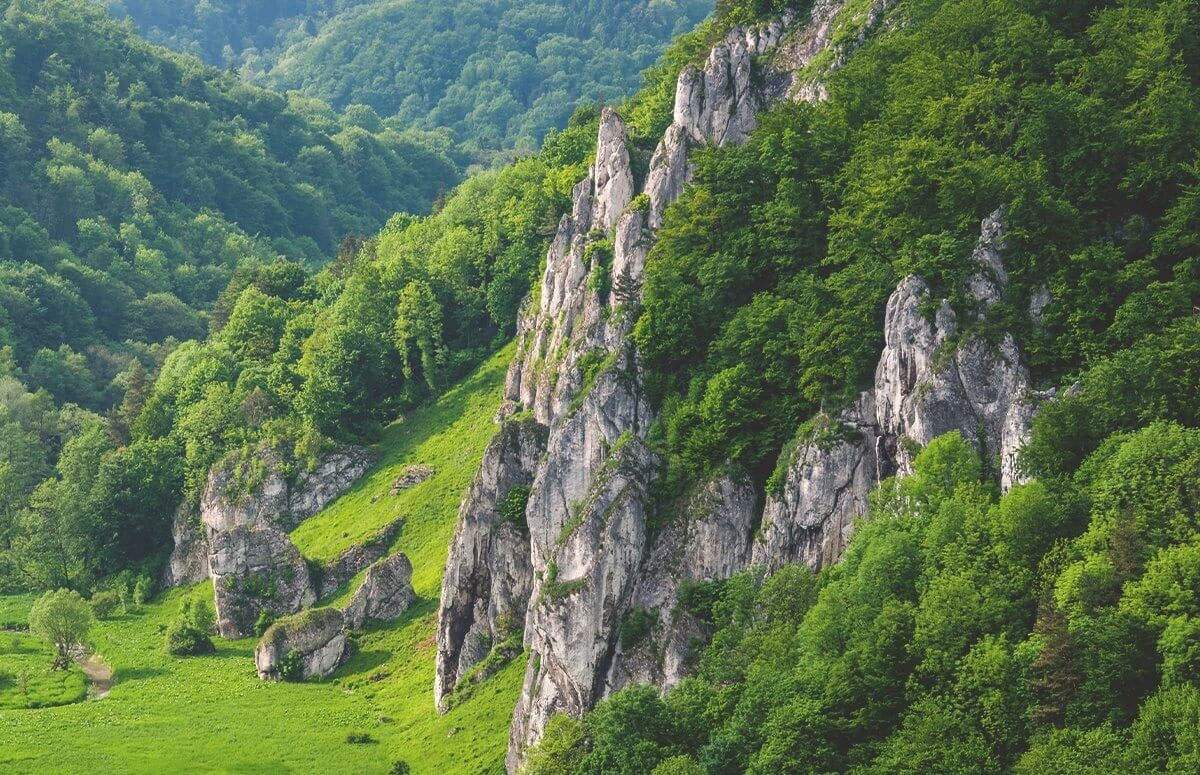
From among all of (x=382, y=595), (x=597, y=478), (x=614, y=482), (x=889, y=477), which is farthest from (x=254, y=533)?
(x=889, y=477)

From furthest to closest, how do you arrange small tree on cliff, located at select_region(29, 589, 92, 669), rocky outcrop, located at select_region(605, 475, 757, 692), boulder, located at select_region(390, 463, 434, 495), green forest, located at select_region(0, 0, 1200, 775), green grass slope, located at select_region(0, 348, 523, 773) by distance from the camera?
boulder, located at select_region(390, 463, 434, 495)
small tree on cliff, located at select_region(29, 589, 92, 669)
green grass slope, located at select_region(0, 348, 523, 773)
rocky outcrop, located at select_region(605, 475, 757, 692)
green forest, located at select_region(0, 0, 1200, 775)

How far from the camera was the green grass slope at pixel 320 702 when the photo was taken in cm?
9412

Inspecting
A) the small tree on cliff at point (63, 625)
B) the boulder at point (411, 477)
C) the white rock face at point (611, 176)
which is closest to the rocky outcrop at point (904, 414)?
the white rock face at point (611, 176)

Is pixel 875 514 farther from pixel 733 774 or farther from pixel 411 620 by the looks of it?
pixel 411 620

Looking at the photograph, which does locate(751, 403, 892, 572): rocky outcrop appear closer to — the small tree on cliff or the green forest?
the green forest

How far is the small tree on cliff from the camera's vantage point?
11894 centimetres

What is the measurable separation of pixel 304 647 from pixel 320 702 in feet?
21.8

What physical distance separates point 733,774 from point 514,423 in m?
41.3

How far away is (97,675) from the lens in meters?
117

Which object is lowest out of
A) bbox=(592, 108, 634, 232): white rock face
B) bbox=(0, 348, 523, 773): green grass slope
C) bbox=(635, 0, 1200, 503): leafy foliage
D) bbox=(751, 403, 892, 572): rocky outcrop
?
bbox=(0, 348, 523, 773): green grass slope

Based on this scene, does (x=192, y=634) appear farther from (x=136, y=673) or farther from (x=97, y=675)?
(x=97, y=675)

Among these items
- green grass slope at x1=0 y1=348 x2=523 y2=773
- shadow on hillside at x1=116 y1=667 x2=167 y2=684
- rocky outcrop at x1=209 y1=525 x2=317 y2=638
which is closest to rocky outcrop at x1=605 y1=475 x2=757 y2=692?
green grass slope at x1=0 y1=348 x2=523 y2=773

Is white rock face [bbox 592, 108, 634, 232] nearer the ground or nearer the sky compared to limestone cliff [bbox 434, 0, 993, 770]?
nearer the sky

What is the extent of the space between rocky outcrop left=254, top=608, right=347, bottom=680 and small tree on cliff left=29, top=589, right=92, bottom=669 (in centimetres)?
1875
